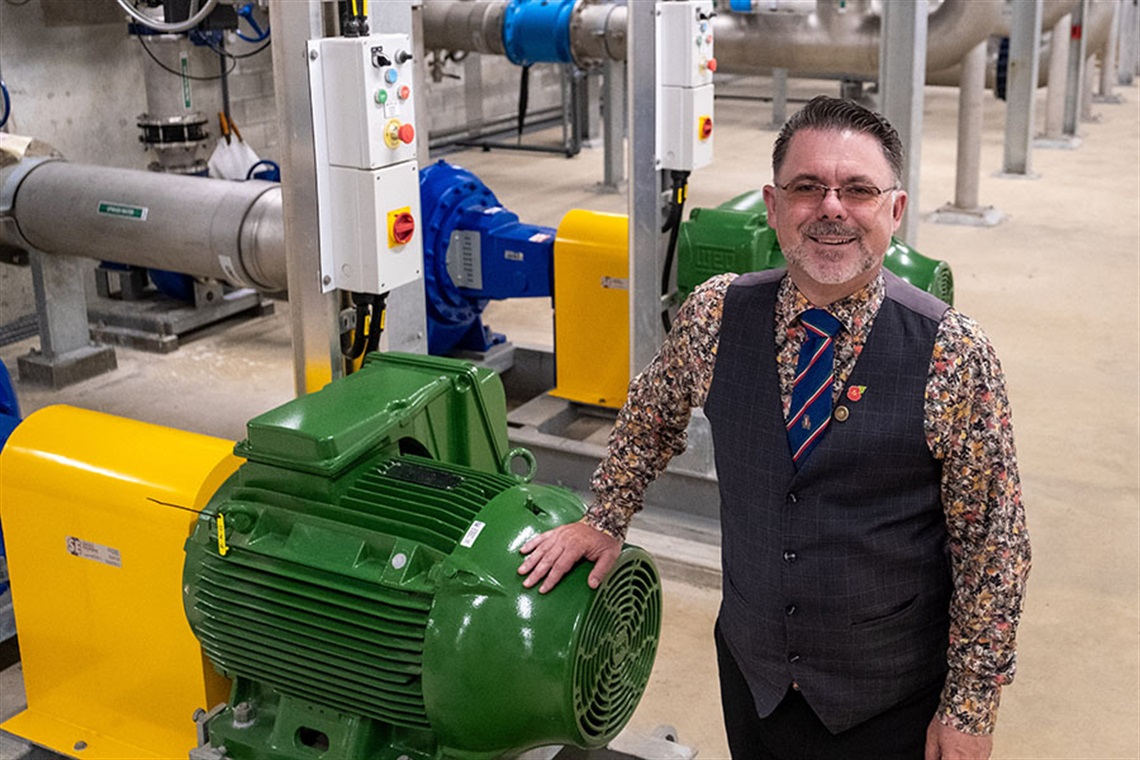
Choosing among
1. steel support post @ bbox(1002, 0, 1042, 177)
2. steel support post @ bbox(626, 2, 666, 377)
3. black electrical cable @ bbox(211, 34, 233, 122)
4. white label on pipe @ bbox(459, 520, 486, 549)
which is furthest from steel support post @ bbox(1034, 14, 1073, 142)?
white label on pipe @ bbox(459, 520, 486, 549)

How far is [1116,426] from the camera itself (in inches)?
164

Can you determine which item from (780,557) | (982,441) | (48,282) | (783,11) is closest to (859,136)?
(982,441)

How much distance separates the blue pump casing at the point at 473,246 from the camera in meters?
3.98

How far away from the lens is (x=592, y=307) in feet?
12.7

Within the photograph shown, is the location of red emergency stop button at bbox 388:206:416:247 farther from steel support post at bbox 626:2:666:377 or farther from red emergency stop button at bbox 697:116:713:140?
red emergency stop button at bbox 697:116:713:140

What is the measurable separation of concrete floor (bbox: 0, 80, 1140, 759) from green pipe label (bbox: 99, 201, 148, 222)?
681 millimetres

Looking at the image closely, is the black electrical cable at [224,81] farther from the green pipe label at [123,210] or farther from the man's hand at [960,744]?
the man's hand at [960,744]

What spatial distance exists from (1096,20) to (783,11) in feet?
11.8

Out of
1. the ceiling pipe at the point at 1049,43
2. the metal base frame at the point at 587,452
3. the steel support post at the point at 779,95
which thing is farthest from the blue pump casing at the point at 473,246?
the steel support post at the point at 779,95

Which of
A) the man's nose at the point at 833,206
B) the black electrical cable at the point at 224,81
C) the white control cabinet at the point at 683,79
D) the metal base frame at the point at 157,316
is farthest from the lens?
the black electrical cable at the point at 224,81

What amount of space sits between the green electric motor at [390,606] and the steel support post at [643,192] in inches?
54.7

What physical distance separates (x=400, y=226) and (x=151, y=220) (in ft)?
6.07

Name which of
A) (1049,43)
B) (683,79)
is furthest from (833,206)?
(1049,43)

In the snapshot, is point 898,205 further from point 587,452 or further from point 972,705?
point 587,452
